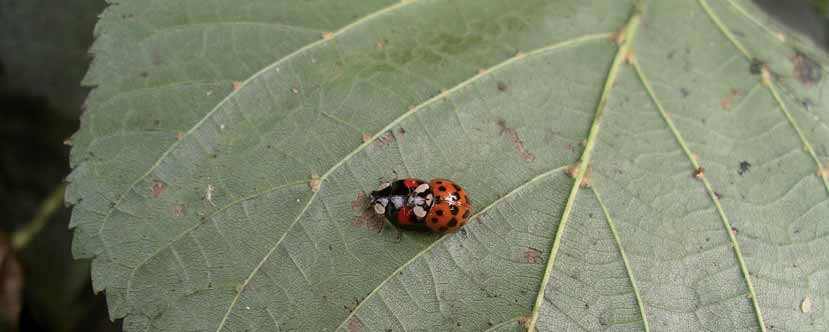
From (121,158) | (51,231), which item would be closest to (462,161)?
(121,158)

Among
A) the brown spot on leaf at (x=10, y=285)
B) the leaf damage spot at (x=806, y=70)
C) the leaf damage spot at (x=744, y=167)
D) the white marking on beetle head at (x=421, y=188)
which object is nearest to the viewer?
the white marking on beetle head at (x=421, y=188)

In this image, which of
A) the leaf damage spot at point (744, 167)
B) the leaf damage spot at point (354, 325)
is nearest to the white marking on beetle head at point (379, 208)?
the leaf damage spot at point (354, 325)

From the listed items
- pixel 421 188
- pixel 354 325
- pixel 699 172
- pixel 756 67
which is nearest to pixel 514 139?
pixel 421 188

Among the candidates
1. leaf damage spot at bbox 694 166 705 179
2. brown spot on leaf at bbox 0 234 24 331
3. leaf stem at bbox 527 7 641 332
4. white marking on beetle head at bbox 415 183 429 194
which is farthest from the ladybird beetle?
brown spot on leaf at bbox 0 234 24 331

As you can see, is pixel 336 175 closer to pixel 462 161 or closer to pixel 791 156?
pixel 462 161

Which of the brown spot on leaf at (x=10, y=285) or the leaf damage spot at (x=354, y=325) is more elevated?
the brown spot on leaf at (x=10, y=285)

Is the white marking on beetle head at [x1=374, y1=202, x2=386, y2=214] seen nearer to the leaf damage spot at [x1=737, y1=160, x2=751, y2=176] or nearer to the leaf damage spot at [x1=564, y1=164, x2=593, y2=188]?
the leaf damage spot at [x1=564, y1=164, x2=593, y2=188]

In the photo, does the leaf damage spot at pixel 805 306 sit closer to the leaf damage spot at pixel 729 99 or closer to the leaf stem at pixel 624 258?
the leaf stem at pixel 624 258
